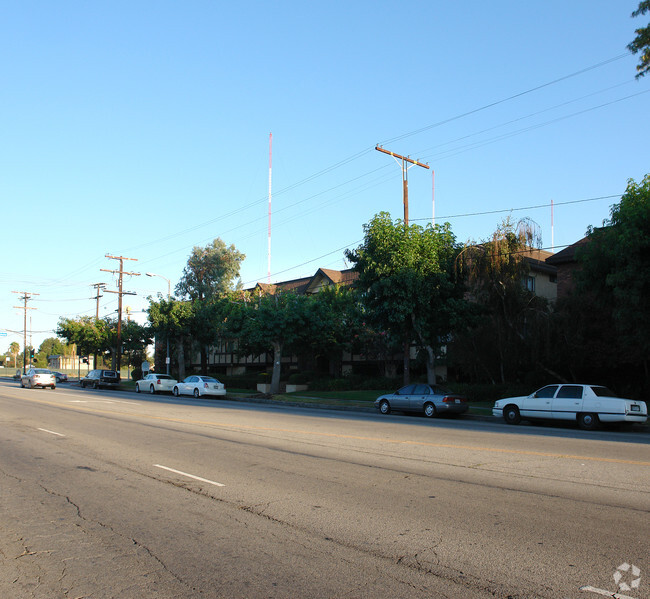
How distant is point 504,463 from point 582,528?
14.2ft

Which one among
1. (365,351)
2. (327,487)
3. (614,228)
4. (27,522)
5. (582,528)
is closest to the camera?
(582,528)

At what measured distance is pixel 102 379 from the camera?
50031 mm

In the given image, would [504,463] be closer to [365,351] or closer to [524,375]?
[524,375]

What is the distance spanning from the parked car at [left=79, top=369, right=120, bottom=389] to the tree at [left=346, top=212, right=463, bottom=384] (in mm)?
30864

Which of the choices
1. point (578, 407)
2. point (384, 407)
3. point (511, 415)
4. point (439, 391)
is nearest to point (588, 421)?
point (578, 407)

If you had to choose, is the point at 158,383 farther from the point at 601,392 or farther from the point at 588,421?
the point at 601,392

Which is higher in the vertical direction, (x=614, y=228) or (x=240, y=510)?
(x=614, y=228)

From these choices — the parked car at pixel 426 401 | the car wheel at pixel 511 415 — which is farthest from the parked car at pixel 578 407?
the parked car at pixel 426 401

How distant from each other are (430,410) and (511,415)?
3545 millimetres

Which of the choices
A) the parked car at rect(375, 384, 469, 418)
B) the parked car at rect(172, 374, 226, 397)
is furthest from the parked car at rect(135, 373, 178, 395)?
the parked car at rect(375, 384, 469, 418)

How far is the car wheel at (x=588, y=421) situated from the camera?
1873 cm

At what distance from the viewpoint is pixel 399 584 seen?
4.80 meters

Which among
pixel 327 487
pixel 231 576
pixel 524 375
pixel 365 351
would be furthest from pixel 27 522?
pixel 365 351

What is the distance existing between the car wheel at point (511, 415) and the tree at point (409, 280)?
637 cm
